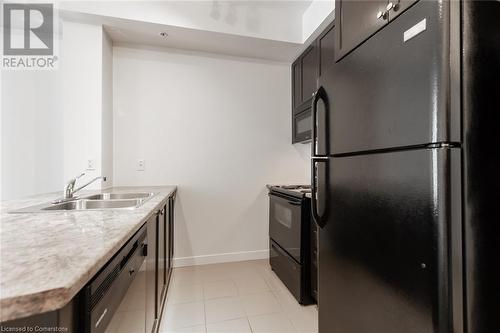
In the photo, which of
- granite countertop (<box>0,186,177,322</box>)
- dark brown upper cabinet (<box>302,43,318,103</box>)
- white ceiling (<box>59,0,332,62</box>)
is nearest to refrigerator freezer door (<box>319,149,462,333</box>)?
granite countertop (<box>0,186,177,322</box>)

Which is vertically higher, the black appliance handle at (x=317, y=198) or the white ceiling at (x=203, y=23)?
the white ceiling at (x=203, y=23)

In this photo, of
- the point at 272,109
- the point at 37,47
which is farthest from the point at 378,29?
the point at 37,47

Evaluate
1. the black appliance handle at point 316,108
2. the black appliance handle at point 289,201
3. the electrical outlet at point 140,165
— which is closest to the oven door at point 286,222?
the black appliance handle at point 289,201

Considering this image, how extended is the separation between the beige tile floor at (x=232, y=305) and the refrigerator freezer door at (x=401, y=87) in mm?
1413

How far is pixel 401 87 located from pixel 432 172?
0.30 m

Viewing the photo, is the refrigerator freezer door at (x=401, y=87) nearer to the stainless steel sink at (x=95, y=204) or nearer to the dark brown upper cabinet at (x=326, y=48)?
the dark brown upper cabinet at (x=326, y=48)

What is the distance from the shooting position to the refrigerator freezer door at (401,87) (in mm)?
663

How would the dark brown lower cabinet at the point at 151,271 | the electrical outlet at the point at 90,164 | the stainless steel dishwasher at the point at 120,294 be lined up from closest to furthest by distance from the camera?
the stainless steel dishwasher at the point at 120,294, the dark brown lower cabinet at the point at 151,271, the electrical outlet at the point at 90,164

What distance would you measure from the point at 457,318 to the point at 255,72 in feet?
9.41

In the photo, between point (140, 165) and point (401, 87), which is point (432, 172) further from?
point (140, 165)

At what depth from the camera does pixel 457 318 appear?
0.65 metres

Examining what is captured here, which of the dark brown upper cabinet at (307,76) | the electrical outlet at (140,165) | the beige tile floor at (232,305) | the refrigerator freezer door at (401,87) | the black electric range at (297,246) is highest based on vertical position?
the dark brown upper cabinet at (307,76)

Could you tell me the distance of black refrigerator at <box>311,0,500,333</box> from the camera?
2.14 ft

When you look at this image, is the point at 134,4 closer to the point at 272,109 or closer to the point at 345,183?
the point at 272,109
